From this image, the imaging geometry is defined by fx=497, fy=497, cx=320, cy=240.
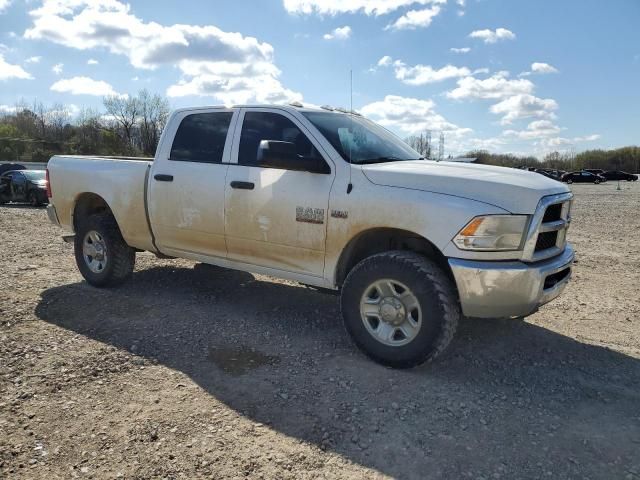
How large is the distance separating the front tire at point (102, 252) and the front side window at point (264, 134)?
82.4 inches

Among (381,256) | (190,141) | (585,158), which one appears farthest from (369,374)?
(585,158)

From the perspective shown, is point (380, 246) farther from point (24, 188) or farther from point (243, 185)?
point (24, 188)

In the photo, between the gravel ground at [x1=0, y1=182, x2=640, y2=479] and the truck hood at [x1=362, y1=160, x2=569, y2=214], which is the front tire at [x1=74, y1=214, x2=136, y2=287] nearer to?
the gravel ground at [x1=0, y1=182, x2=640, y2=479]

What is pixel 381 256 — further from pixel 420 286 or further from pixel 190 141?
pixel 190 141

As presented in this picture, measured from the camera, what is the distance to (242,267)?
188 inches

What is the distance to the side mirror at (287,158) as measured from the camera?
13.1 feet

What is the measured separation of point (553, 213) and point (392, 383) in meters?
1.74

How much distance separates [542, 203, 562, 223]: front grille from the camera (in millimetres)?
3611

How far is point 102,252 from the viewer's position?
5.86 metres

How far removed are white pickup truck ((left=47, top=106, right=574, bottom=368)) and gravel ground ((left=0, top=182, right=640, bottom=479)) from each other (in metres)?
0.51

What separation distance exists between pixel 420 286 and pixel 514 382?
1.03 meters

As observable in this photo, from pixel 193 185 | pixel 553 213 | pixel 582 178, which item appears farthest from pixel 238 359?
pixel 582 178

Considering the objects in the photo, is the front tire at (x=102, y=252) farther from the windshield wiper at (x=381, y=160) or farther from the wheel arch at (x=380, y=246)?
the windshield wiper at (x=381, y=160)

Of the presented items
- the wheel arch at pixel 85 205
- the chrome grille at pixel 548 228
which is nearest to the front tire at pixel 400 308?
the chrome grille at pixel 548 228
